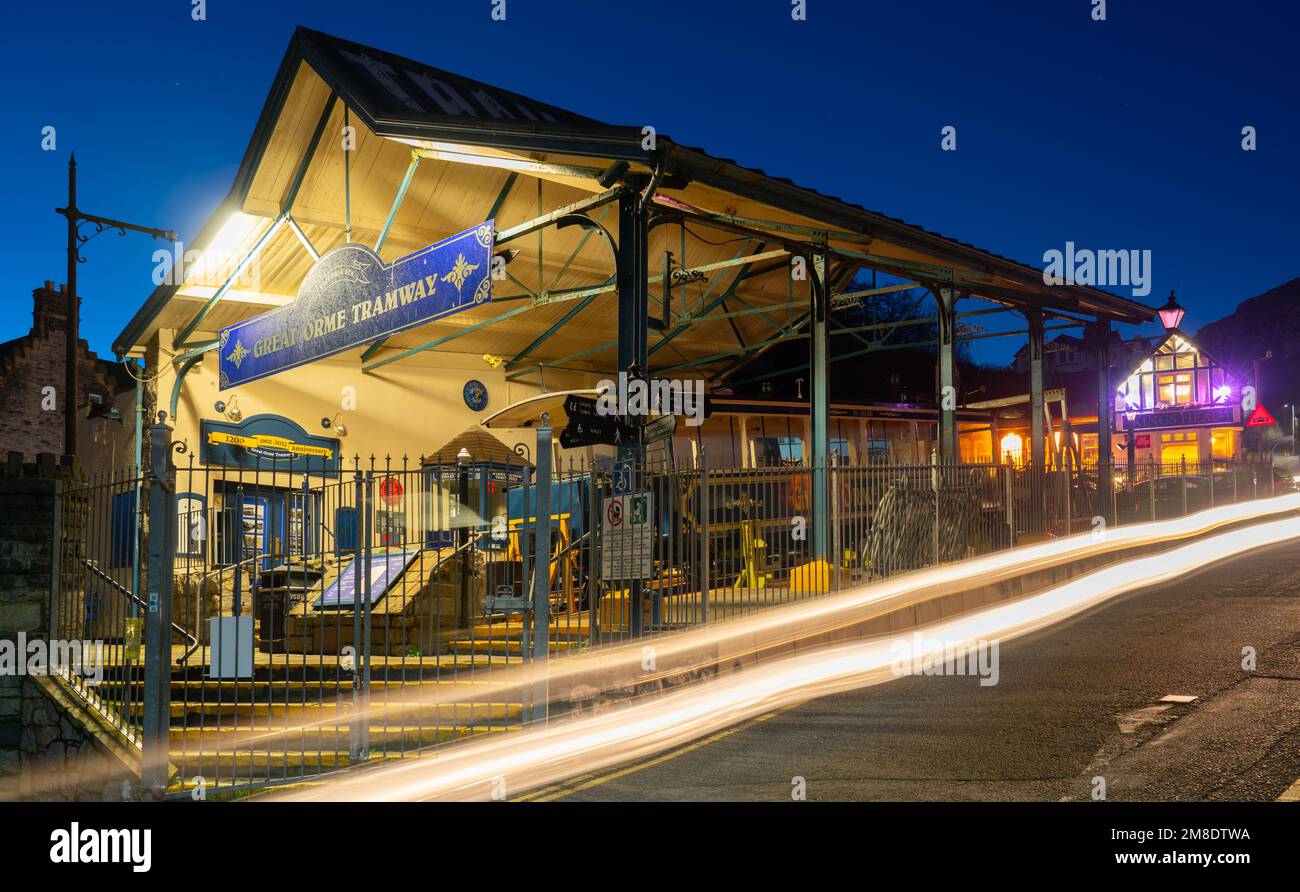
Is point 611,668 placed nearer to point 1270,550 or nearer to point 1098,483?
point 1098,483

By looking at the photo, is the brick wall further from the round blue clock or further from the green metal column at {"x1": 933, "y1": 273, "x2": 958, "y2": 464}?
the green metal column at {"x1": 933, "y1": 273, "x2": 958, "y2": 464}

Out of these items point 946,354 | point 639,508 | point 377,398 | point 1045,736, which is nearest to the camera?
point 1045,736

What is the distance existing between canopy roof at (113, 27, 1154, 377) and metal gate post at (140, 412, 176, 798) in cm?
531

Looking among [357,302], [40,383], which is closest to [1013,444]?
[357,302]

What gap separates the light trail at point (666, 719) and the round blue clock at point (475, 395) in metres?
11.8

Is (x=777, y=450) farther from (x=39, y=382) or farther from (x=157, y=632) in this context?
(x=39, y=382)

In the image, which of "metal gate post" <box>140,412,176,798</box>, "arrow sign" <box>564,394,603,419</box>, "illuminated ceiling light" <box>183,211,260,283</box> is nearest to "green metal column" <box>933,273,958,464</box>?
"arrow sign" <box>564,394,603,419</box>

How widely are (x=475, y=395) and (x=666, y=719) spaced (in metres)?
13.4

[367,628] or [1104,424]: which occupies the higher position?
[1104,424]

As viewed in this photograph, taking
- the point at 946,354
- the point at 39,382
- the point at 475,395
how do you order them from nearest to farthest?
the point at 946,354 < the point at 475,395 < the point at 39,382

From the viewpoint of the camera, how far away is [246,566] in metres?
12.8

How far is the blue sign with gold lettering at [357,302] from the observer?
10789 mm

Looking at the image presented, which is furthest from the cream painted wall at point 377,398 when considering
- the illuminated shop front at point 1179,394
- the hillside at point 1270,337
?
the hillside at point 1270,337

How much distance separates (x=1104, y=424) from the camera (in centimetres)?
2088
